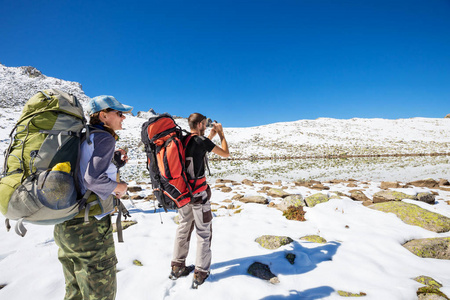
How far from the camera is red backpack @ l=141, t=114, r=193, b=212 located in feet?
9.27

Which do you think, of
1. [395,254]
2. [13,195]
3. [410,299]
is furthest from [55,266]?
[395,254]

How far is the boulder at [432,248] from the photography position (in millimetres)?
3756

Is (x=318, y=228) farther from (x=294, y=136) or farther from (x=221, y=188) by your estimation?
(x=294, y=136)

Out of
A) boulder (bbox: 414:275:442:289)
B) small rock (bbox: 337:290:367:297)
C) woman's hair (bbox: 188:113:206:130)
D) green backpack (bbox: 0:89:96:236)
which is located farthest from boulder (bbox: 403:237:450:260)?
green backpack (bbox: 0:89:96:236)

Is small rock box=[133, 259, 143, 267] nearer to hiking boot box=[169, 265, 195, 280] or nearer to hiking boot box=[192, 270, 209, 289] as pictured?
hiking boot box=[169, 265, 195, 280]

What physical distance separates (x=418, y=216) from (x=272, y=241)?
413 centimetres

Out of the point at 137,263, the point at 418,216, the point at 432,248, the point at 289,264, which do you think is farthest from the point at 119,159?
the point at 418,216

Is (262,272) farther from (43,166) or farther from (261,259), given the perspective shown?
(43,166)

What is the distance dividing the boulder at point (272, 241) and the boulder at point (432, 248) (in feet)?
7.77

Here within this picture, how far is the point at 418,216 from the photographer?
520cm

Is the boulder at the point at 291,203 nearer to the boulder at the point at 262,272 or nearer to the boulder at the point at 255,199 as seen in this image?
the boulder at the point at 255,199

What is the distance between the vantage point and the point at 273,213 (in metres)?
6.38

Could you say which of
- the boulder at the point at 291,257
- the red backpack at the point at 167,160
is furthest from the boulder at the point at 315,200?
the red backpack at the point at 167,160

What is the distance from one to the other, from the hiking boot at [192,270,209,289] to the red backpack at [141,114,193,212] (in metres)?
1.15
